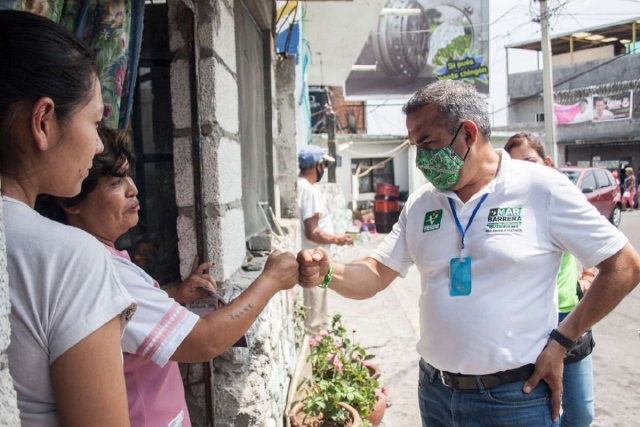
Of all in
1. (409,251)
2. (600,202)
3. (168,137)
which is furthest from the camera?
(600,202)

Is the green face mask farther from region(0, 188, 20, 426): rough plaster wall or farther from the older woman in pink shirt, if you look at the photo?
region(0, 188, 20, 426): rough plaster wall

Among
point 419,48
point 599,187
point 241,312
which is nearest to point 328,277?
point 241,312

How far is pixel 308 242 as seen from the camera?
4875 millimetres

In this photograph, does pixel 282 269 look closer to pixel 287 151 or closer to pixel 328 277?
pixel 328 277

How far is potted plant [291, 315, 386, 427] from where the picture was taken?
303 cm

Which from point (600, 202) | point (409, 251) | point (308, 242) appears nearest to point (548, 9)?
point (600, 202)

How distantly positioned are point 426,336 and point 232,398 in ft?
3.24

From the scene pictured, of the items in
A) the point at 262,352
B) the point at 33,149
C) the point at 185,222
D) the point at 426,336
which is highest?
the point at 33,149

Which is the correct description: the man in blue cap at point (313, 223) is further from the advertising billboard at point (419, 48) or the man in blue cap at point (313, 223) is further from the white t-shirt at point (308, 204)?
the advertising billboard at point (419, 48)

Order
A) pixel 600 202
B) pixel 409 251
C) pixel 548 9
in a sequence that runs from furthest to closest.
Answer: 1. pixel 600 202
2. pixel 548 9
3. pixel 409 251

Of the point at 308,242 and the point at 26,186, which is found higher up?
the point at 26,186

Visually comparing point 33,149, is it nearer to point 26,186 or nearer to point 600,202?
point 26,186

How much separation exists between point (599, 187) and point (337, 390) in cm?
1270

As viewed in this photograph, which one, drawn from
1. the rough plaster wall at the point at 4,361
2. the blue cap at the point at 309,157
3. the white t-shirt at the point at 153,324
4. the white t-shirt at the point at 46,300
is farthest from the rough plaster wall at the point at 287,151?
the rough plaster wall at the point at 4,361
